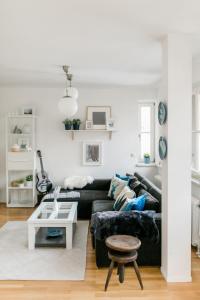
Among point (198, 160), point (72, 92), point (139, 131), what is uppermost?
point (72, 92)

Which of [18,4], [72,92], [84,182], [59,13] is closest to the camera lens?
[18,4]

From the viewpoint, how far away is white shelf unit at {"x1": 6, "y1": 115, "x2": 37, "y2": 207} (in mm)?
5602

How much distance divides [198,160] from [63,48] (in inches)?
99.8

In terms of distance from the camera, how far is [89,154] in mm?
5875

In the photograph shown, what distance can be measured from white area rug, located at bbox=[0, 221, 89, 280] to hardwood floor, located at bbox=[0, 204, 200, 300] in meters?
0.12

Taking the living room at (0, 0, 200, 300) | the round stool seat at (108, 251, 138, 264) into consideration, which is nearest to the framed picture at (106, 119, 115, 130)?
the living room at (0, 0, 200, 300)

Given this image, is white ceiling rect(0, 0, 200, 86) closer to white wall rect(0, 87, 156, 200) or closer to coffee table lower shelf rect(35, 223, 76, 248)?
white wall rect(0, 87, 156, 200)

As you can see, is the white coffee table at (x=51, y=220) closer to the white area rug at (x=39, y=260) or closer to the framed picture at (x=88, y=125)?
the white area rug at (x=39, y=260)

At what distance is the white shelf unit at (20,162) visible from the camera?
5.60 metres

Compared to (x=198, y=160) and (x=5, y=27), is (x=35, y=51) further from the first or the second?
(x=198, y=160)

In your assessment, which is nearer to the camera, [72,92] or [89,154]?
[72,92]

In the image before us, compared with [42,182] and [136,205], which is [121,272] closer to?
[136,205]

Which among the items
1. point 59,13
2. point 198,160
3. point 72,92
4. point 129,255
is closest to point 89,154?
point 72,92

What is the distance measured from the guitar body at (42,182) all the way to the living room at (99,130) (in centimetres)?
2
